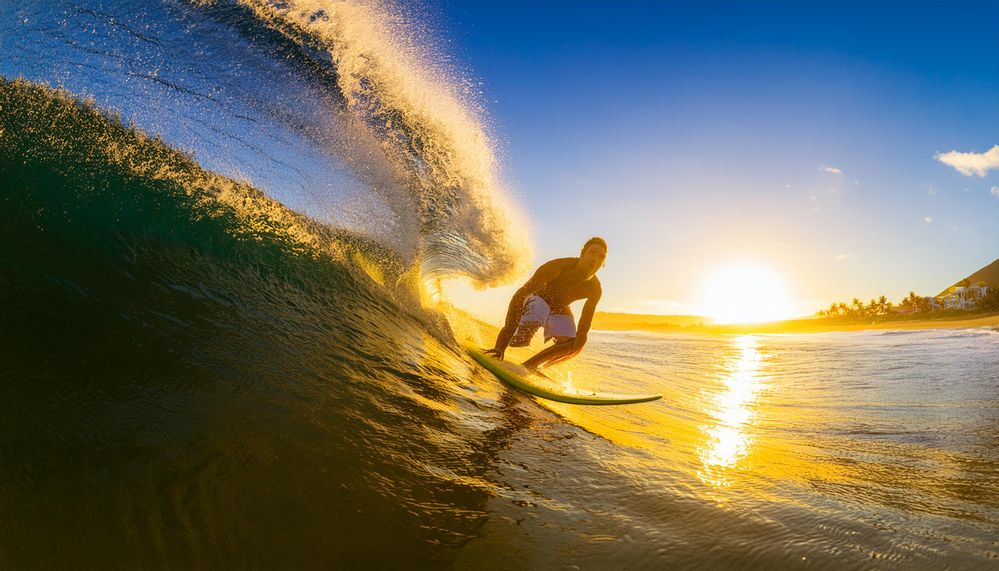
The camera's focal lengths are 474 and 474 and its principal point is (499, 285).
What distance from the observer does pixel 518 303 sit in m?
5.46

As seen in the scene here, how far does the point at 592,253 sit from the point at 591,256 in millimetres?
37

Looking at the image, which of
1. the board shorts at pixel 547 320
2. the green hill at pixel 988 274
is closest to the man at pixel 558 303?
the board shorts at pixel 547 320

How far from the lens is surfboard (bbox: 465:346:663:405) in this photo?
4.58 meters

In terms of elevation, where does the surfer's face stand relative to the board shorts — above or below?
above

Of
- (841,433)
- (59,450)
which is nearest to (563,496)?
(59,450)

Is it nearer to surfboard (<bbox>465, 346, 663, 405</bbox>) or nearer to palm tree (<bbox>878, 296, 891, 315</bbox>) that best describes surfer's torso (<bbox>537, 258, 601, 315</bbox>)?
surfboard (<bbox>465, 346, 663, 405</bbox>)

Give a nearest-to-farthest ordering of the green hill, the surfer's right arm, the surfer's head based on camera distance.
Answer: the surfer's right arm
the surfer's head
the green hill

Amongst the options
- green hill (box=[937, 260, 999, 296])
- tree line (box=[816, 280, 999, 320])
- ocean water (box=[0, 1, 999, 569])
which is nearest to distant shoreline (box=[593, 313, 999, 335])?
tree line (box=[816, 280, 999, 320])

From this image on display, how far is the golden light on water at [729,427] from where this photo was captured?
2923 millimetres

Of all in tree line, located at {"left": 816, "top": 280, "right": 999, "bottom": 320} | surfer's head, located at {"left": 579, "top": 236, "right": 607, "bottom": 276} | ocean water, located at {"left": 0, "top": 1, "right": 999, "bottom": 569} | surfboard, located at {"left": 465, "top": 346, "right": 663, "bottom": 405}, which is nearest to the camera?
ocean water, located at {"left": 0, "top": 1, "right": 999, "bottom": 569}

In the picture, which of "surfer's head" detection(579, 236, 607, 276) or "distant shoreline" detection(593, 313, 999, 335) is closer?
"surfer's head" detection(579, 236, 607, 276)

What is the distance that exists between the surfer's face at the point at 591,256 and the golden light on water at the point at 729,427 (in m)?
2.13

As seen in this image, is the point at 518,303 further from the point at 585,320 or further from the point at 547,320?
the point at 585,320

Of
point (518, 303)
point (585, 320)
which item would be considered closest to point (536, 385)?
point (518, 303)
